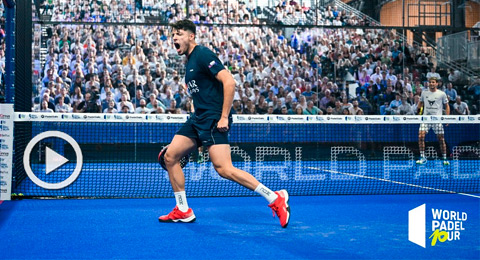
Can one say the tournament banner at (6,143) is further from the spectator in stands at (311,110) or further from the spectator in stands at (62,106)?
the spectator in stands at (311,110)

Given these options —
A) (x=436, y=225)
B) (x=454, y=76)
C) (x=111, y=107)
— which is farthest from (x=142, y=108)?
(x=436, y=225)

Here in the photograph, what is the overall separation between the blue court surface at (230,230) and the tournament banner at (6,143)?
0.33m

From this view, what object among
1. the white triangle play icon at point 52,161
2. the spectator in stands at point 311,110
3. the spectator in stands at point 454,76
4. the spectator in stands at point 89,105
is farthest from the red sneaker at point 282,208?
the spectator in stands at point 454,76

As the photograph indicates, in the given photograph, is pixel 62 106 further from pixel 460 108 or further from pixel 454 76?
pixel 454 76

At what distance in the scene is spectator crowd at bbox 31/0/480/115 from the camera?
1587 centimetres

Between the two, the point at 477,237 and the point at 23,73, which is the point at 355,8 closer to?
the point at 23,73

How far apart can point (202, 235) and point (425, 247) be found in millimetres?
1769

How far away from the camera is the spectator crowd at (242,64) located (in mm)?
15867

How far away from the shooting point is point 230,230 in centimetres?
500

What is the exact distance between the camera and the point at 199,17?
720 inches

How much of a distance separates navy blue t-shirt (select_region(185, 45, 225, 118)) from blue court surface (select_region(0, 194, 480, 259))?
1079 millimetres

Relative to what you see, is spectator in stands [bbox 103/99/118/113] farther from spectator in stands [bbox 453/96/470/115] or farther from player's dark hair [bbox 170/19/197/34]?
player's dark hair [bbox 170/19/197/34]

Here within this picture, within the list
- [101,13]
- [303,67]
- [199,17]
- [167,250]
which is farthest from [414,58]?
[167,250]

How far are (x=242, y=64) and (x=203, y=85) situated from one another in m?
12.2
